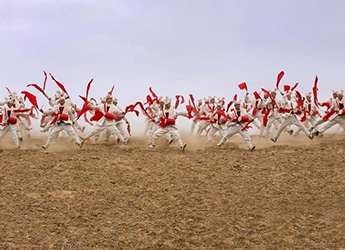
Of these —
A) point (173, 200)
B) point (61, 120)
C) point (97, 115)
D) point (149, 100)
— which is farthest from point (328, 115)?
point (61, 120)

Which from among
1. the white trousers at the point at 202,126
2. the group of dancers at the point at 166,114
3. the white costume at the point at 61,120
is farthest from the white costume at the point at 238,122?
the white trousers at the point at 202,126

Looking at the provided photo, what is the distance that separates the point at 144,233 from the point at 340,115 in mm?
11247

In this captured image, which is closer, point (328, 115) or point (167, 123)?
point (167, 123)

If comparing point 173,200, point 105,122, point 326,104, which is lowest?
point 173,200

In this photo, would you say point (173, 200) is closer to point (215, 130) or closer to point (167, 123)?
point (167, 123)

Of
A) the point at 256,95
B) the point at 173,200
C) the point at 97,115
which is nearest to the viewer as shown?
the point at 173,200

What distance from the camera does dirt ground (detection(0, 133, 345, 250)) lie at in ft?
32.2

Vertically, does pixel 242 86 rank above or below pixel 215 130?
above

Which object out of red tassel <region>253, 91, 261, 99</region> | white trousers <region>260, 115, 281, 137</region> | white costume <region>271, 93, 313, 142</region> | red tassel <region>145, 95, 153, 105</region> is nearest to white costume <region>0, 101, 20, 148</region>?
red tassel <region>145, 95, 153, 105</region>

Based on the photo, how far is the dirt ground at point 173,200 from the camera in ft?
32.2

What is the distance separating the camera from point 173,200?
39.2 ft

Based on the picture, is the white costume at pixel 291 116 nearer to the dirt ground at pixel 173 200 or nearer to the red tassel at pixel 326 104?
the red tassel at pixel 326 104


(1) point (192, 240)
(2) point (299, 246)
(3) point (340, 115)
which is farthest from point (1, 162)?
(3) point (340, 115)

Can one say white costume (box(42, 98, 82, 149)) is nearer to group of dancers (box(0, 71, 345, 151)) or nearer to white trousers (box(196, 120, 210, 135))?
group of dancers (box(0, 71, 345, 151))
